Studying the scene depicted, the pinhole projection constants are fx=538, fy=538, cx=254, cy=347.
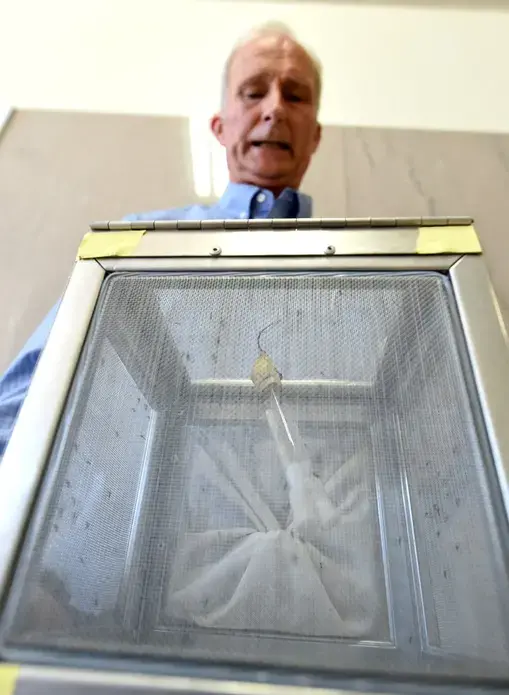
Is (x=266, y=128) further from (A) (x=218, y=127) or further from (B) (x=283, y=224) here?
(B) (x=283, y=224)

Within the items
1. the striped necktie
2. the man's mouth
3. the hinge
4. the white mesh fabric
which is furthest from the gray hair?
the white mesh fabric

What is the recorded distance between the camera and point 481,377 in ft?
1.21

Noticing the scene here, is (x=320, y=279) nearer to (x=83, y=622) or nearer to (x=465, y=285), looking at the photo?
(x=465, y=285)

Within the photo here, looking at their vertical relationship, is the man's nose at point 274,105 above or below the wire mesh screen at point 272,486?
above

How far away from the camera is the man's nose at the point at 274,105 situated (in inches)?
32.6

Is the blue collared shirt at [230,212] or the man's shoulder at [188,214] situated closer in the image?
the blue collared shirt at [230,212]

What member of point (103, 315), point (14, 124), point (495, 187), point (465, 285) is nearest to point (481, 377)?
point (465, 285)

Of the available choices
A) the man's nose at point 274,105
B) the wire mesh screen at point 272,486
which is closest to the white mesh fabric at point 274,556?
the wire mesh screen at point 272,486

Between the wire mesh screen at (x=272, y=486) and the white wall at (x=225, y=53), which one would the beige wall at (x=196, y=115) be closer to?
the white wall at (x=225, y=53)

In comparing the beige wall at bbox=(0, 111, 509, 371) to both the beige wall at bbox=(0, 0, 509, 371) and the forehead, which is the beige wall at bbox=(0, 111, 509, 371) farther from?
the forehead

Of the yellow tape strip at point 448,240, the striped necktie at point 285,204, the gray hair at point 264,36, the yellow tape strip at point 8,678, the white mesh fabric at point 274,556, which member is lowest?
the yellow tape strip at point 8,678

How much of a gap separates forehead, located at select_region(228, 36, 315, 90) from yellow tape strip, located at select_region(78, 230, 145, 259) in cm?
53

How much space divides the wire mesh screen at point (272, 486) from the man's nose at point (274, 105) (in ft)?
1.61

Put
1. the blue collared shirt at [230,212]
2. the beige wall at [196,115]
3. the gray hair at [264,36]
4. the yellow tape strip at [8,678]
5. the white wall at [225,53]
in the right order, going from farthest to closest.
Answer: the white wall at [225,53], the beige wall at [196,115], the gray hair at [264,36], the blue collared shirt at [230,212], the yellow tape strip at [8,678]
